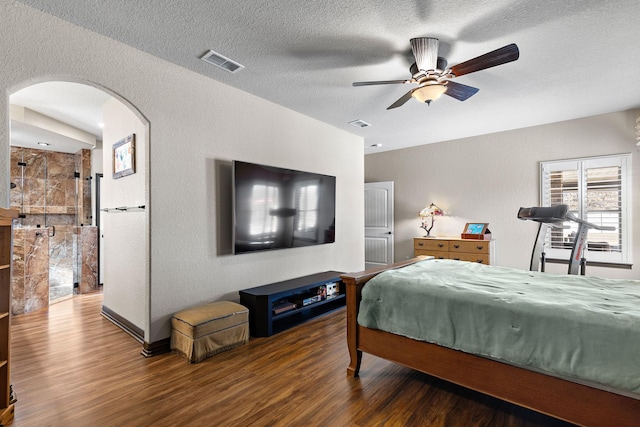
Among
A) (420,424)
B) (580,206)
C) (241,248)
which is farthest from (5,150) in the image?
(580,206)

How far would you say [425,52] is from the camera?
2.40 m

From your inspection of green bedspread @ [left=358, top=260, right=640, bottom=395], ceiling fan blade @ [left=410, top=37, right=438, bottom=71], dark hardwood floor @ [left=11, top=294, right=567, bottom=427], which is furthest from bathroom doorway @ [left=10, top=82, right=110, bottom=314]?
green bedspread @ [left=358, top=260, right=640, bottom=395]

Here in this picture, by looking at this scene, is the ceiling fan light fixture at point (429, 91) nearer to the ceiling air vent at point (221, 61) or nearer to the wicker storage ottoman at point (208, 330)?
the ceiling air vent at point (221, 61)

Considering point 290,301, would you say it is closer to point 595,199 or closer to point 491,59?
point 491,59

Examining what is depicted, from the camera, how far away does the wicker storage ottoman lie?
248 centimetres

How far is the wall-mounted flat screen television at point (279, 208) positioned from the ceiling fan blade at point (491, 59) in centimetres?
212

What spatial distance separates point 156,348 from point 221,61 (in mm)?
2671

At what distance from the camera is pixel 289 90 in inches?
133

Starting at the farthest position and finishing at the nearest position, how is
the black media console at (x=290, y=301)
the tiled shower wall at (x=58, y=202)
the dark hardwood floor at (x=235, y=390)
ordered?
the tiled shower wall at (x=58, y=202) < the black media console at (x=290, y=301) < the dark hardwood floor at (x=235, y=390)

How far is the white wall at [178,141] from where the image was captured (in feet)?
6.69

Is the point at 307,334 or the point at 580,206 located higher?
the point at 580,206

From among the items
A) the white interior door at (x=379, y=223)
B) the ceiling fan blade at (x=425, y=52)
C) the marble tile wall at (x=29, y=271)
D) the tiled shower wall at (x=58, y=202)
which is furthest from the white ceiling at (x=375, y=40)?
the tiled shower wall at (x=58, y=202)

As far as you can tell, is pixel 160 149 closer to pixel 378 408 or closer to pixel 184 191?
pixel 184 191

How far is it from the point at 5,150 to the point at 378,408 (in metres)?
2.91
